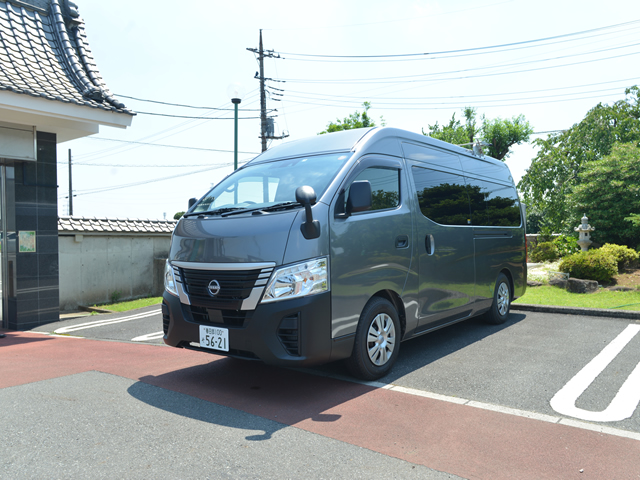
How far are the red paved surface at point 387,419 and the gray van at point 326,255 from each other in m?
0.40

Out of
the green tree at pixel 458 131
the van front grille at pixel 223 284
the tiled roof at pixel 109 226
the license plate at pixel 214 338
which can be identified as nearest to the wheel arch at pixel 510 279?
the van front grille at pixel 223 284

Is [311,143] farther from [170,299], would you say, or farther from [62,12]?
[62,12]

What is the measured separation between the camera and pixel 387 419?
147 inches

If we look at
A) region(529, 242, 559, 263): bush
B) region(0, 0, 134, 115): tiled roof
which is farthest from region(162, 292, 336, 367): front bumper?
region(529, 242, 559, 263): bush

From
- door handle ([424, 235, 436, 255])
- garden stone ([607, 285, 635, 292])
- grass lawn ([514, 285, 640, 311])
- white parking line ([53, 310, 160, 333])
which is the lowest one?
white parking line ([53, 310, 160, 333])

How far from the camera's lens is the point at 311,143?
5.32 m

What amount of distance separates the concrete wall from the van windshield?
7902 millimetres

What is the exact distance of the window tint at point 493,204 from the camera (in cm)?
665

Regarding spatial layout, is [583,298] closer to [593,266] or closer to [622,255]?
[593,266]

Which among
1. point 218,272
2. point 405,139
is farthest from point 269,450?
point 405,139

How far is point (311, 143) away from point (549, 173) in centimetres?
1901

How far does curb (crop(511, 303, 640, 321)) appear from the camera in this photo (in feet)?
24.9

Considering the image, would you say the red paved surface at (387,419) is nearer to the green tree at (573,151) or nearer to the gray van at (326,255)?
the gray van at (326,255)

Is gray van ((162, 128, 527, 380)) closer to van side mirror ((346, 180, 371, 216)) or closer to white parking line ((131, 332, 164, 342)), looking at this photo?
van side mirror ((346, 180, 371, 216))
